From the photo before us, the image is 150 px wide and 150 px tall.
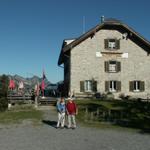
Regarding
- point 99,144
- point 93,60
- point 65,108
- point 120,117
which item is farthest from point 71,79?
point 99,144

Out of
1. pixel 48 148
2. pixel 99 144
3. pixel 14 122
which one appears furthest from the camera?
pixel 14 122

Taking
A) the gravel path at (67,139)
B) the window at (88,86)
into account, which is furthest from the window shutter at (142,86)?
the gravel path at (67,139)

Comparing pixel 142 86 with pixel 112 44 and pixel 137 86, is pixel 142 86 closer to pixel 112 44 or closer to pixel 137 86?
pixel 137 86

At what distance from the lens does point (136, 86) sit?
152 ft

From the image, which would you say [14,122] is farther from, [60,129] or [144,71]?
[144,71]

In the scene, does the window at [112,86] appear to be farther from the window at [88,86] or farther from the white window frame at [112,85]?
the window at [88,86]

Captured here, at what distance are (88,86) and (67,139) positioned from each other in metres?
27.1

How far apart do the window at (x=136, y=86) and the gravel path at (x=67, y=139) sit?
931 inches

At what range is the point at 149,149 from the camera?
51.5 ft

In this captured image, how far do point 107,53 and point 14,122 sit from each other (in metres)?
22.4

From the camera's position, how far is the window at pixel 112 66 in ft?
150

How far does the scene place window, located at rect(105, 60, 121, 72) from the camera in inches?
1802

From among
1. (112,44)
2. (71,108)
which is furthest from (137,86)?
(71,108)

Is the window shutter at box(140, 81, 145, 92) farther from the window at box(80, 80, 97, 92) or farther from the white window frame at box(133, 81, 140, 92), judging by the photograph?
the window at box(80, 80, 97, 92)
